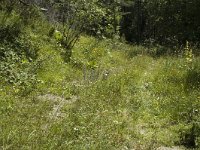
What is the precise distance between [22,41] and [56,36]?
3022 millimetres

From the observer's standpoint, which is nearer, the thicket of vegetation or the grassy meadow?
the grassy meadow

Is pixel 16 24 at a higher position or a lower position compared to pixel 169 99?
higher

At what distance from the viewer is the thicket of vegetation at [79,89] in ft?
26.0

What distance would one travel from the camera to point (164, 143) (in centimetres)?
834

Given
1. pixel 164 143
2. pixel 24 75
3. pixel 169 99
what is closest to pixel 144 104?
pixel 169 99

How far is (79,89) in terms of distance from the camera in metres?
11.2

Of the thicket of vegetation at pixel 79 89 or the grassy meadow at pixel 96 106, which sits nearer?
the grassy meadow at pixel 96 106

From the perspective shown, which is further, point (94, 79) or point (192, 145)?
point (94, 79)

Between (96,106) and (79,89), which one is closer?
(96,106)

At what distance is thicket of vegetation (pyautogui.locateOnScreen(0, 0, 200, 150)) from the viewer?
26.0 ft

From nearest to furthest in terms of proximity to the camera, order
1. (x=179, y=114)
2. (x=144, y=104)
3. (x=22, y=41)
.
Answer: (x=179, y=114), (x=144, y=104), (x=22, y=41)

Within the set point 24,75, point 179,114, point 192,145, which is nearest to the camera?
point 192,145

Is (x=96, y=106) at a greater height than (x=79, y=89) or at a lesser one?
greater

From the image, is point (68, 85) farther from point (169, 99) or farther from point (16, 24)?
point (16, 24)
